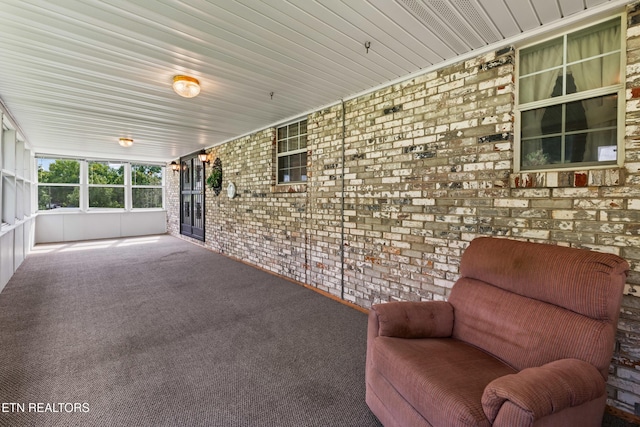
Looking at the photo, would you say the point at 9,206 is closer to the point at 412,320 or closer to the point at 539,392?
the point at 412,320

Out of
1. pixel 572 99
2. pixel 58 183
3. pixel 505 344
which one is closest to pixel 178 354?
pixel 505 344

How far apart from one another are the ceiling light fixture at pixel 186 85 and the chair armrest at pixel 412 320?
296 centimetres

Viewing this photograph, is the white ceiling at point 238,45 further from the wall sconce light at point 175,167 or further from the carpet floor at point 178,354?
the wall sconce light at point 175,167

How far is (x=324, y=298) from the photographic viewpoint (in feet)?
12.8

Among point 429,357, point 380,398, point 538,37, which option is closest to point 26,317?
point 380,398

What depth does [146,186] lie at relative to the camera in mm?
9953

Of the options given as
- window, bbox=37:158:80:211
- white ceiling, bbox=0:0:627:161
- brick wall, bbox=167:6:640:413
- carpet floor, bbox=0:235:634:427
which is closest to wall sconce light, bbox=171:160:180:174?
window, bbox=37:158:80:211

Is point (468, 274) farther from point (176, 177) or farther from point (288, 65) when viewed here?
point (176, 177)

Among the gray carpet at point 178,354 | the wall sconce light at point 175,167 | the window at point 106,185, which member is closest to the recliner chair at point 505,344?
the gray carpet at point 178,354

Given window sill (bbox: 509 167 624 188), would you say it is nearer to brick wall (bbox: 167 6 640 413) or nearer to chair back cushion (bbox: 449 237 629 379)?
brick wall (bbox: 167 6 640 413)

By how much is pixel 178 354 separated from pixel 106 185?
900 centimetres

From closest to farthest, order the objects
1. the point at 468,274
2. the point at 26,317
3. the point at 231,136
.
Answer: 1. the point at 468,274
2. the point at 26,317
3. the point at 231,136

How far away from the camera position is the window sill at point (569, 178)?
1892 mm

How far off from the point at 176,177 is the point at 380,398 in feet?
31.2
